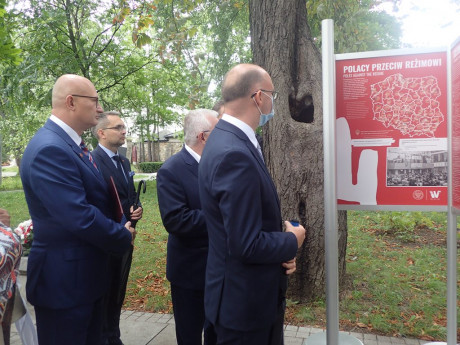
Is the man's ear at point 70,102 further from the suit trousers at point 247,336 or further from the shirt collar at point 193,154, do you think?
the suit trousers at point 247,336

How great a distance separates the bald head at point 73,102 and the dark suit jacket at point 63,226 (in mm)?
115

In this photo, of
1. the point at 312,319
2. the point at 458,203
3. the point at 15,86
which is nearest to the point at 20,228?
the point at 312,319

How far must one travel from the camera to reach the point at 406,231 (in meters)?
7.52

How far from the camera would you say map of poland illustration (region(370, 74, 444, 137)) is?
8.84ft

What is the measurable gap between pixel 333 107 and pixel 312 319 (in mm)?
2594

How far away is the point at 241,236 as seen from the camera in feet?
5.99

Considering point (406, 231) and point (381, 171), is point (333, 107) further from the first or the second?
point (406, 231)

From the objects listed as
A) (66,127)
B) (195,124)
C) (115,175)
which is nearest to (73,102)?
(66,127)

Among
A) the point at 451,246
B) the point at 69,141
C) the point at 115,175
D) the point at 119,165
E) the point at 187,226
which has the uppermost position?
the point at 69,141

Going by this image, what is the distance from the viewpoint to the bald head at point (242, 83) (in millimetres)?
2129

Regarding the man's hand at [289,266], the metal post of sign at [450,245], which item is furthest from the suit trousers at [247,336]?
the metal post of sign at [450,245]

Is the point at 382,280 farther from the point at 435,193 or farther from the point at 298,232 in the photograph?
the point at 298,232

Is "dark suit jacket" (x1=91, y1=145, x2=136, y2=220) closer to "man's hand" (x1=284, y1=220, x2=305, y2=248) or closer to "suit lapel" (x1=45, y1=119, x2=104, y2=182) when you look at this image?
"suit lapel" (x1=45, y1=119, x2=104, y2=182)

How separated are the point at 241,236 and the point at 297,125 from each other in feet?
8.98
